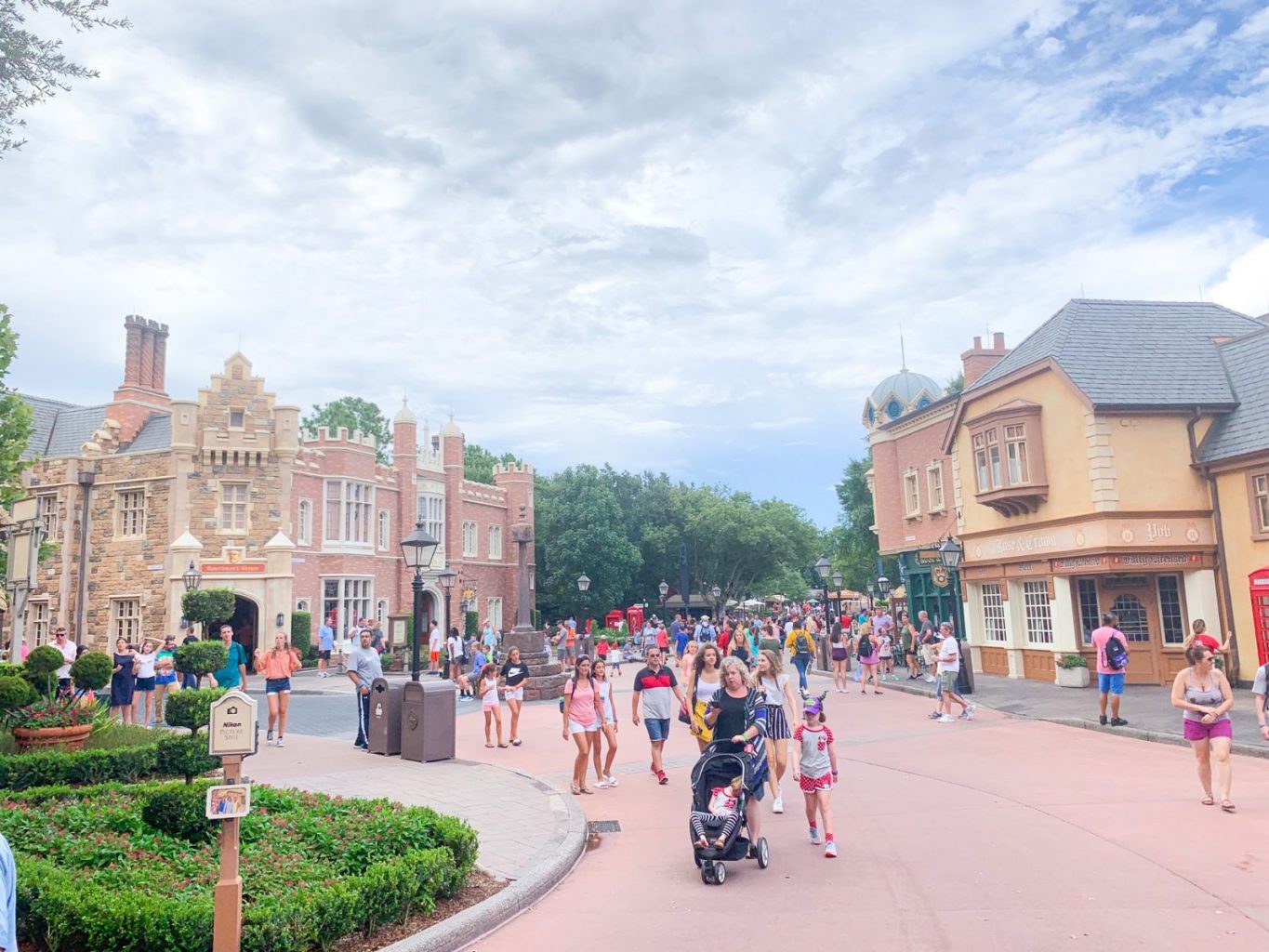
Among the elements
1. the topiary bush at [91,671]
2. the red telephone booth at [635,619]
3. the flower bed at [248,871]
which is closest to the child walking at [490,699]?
the topiary bush at [91,671]

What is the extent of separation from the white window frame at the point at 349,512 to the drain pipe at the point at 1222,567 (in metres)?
30.6

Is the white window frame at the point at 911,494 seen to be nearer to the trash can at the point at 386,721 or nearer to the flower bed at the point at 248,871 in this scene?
the trash can at the point at 386,721

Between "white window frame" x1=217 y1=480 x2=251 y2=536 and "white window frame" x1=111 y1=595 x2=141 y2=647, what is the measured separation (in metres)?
4.09

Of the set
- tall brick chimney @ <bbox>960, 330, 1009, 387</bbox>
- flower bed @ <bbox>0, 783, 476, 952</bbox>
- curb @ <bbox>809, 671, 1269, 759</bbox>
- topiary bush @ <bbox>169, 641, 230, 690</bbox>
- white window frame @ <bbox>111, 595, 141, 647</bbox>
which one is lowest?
curb @ <bbox>809, 671, 1269, 759</bbox>

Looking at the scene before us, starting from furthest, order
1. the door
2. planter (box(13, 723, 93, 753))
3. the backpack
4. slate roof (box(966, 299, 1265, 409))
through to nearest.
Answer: slate roof (box(966, 299, 1265, 409)) → the door → the backpack → planter (box(13, 723, 93, 753))

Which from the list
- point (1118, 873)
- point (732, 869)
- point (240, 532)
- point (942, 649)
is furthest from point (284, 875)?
point (240, 532)

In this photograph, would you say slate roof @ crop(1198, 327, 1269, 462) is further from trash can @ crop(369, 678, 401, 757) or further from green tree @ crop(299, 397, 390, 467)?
green tree @ crop(299, 397, 390, 467)

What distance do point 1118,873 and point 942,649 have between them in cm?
968

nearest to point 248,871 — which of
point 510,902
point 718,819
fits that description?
point 510,902

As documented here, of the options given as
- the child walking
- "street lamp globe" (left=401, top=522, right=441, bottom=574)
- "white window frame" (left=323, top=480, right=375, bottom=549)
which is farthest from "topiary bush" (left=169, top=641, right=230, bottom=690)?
"white window frame" (left=323, top=480, right=375, bottom=549)

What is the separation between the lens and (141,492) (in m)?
34.0

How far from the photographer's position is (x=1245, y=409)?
19.7 m

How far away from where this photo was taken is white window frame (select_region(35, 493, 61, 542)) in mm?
34875

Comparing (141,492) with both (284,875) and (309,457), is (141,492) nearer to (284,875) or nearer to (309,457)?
(309,457)
